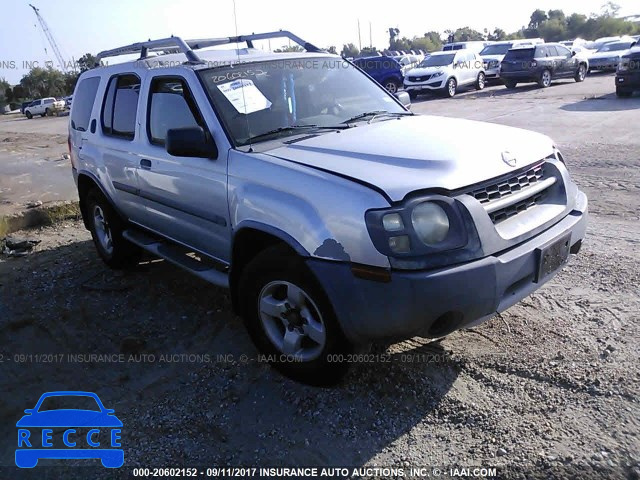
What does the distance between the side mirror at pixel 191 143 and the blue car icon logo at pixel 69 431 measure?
1.64m

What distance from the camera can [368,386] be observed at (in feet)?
10.6

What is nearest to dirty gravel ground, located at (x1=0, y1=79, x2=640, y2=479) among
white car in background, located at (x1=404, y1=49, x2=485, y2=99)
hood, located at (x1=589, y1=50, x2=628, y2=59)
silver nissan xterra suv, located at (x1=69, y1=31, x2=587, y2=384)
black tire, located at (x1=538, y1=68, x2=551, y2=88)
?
silver nissan xterra suv, located at (x1=69, y1=31, x2=587, y2=384)

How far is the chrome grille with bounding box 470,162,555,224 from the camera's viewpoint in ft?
9.36

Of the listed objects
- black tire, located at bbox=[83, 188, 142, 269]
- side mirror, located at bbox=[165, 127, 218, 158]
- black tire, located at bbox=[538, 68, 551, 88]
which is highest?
side mirror, located at bbox=[165, 127, 218, 158]

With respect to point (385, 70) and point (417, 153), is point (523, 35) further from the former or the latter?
point (417, 153)

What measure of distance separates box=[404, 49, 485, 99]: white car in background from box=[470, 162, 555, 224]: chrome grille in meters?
18.7

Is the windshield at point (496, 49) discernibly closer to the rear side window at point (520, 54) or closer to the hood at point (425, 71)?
the rear side window at point (520, 54)

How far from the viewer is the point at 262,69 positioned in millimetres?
3945

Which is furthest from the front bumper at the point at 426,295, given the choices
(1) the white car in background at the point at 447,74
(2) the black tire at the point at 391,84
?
(2) the black tire at the point at 391,84

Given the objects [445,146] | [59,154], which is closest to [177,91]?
[445,146]

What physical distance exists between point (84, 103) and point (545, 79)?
19936mm

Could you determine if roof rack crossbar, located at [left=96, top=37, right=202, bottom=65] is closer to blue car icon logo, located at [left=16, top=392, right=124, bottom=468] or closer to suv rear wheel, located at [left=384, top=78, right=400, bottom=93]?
blue car icon logo, located at [left=16, top=392, right=124, bottom=468]

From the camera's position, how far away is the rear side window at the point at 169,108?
12.6 ft

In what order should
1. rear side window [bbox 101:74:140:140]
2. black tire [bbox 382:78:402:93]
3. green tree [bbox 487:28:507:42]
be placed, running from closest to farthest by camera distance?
1. rear side window [bbox 101:74:140:140]
2. black tire [bbox 382:78:402:93]
3. green tree [bbox 487:28:507:42]
